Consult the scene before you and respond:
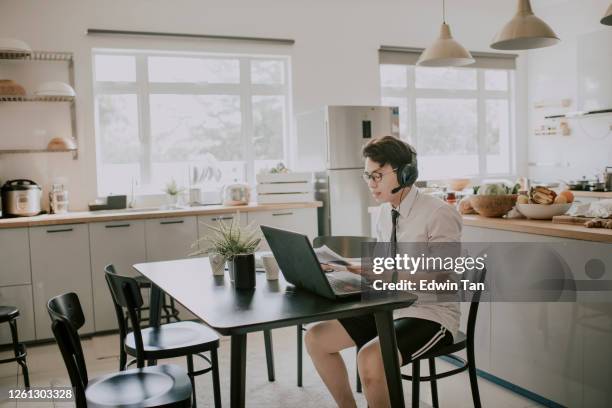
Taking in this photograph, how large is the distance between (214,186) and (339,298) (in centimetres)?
366

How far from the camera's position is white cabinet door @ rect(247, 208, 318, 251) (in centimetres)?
475

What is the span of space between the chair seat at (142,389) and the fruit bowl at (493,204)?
1.82m

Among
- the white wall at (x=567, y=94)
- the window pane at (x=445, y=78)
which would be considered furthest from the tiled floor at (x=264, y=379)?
the white wall at (x=567, y=94)

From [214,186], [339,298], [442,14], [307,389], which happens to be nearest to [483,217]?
[307,389]

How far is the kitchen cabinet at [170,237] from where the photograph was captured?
4.39 m

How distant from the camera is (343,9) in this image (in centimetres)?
569

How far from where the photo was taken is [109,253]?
4262 millimetres

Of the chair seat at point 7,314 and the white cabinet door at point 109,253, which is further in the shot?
the white cabinet door at point 109,253

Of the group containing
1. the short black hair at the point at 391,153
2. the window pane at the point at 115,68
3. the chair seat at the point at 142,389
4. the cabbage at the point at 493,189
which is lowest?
the chair seat at the point at 142,389

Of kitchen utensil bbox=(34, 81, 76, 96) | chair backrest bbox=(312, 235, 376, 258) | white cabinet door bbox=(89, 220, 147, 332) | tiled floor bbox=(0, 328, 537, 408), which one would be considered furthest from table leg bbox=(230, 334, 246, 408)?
kitchen utensil bbox=(34, 81, 76, 96)

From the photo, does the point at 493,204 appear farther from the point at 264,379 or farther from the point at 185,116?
the point at 185,116

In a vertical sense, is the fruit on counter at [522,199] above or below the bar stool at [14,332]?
above

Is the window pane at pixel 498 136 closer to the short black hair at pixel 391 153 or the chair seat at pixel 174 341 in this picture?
the short black hair at pixel 391 153

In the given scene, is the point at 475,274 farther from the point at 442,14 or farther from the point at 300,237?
the point at 442,14
